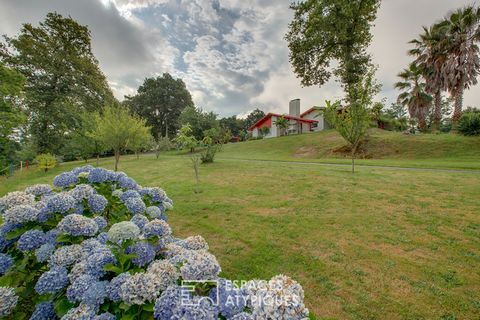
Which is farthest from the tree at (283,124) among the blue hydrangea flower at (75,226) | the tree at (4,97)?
the blue hydrangea flower at (75,226)

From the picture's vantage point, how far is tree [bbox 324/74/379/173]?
11.3 metres

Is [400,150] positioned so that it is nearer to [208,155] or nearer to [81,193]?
[208,155]

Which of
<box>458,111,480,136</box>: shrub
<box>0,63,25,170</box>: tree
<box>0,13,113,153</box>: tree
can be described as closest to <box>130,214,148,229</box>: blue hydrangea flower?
<box>0,63,25,170</box>: tree

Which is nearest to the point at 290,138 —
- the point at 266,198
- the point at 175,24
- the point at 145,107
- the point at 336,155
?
the point at 336,155

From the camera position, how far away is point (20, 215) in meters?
1.94

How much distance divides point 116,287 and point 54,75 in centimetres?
3015

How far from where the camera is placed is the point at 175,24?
12.1 m

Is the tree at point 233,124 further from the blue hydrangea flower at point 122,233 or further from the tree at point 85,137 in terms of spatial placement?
the blue hydrangea flower at point 122,233

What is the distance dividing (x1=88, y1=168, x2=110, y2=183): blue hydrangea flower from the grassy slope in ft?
57.9

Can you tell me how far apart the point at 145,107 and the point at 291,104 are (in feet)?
117

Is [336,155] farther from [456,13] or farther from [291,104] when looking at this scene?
[291,104]

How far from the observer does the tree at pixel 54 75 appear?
21.2 m

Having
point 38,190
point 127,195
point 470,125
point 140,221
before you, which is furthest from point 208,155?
point 470,125

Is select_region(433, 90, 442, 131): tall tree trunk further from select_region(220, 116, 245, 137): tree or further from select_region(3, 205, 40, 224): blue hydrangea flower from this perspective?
select_region(220, 116, 245, 137): tree
